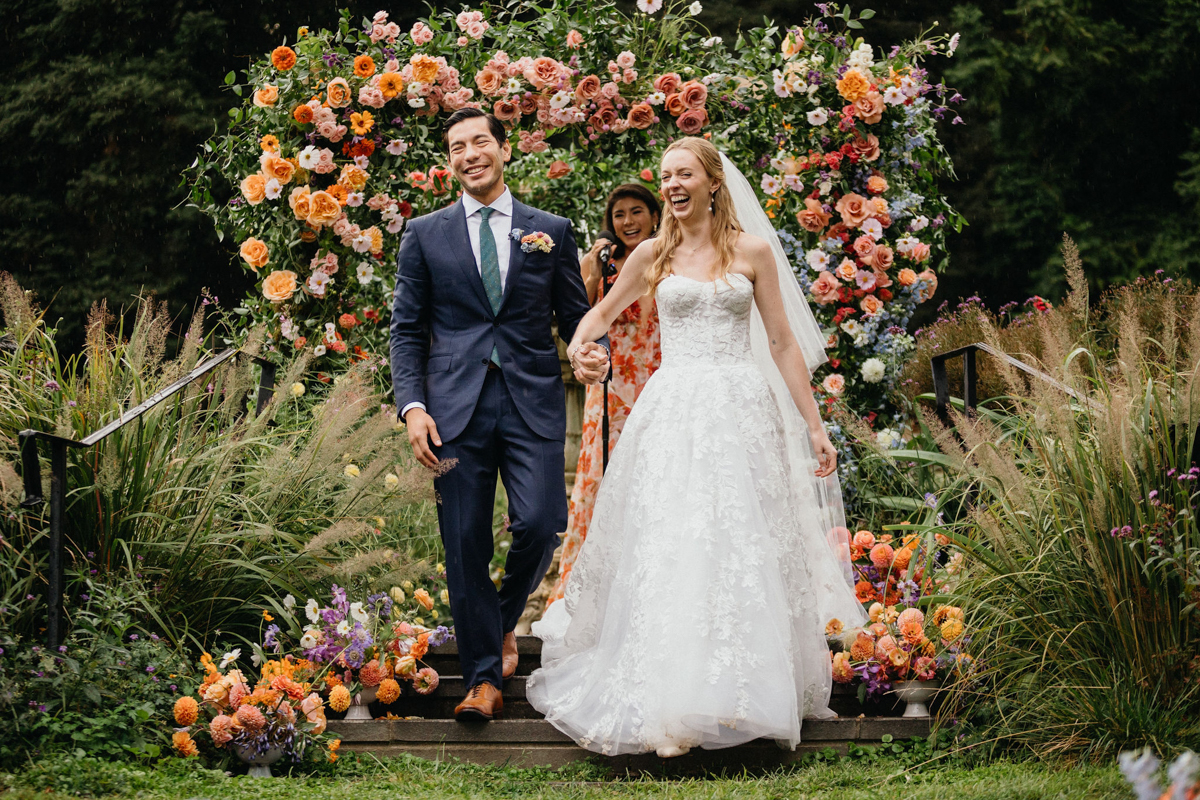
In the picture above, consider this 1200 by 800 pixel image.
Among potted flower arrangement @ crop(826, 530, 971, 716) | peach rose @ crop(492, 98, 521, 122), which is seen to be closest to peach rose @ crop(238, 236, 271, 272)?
peach rose @ crop(492, 98, 521, 122)

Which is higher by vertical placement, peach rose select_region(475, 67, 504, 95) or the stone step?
peach rose select_region(475, 67, 504, 95)

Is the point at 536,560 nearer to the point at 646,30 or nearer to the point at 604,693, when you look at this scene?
the point at 604,693

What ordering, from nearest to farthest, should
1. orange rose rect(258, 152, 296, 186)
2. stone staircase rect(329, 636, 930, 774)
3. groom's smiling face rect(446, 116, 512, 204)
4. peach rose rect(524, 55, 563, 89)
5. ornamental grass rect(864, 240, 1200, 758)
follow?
1. ornamental grass rect(864, 240, 1200, 758)
2. stone staircase rect(329, 636, 930, 774)
3. groom's smiling face rect(446, 116, 512, 204)
4. peach rose rect(524, 55, 563, 89)
5. orange rose rect(258, 152, 296, 186)

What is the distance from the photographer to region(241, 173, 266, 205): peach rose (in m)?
6.34

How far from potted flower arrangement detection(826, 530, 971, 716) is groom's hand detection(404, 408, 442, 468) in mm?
1658

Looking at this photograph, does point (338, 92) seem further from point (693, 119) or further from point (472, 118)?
point (472, 118)

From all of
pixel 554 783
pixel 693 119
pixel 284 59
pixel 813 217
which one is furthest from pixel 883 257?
pixel 554 783

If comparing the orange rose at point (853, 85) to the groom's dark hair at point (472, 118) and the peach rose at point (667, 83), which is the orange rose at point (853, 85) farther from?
the groom's dark hair at point (472, 118)

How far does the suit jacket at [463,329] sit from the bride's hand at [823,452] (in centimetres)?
94

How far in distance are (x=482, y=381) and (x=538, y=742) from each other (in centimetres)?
135

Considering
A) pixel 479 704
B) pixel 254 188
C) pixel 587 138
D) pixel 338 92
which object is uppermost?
pixel 338 92

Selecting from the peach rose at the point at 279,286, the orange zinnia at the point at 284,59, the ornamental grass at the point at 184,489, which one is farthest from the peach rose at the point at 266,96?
the ornamental grass at the point at 184,489

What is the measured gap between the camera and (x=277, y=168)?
6.30m

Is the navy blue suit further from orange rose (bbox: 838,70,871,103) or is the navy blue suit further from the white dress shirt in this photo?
orange rose (bbox: 838,70,871,103)
